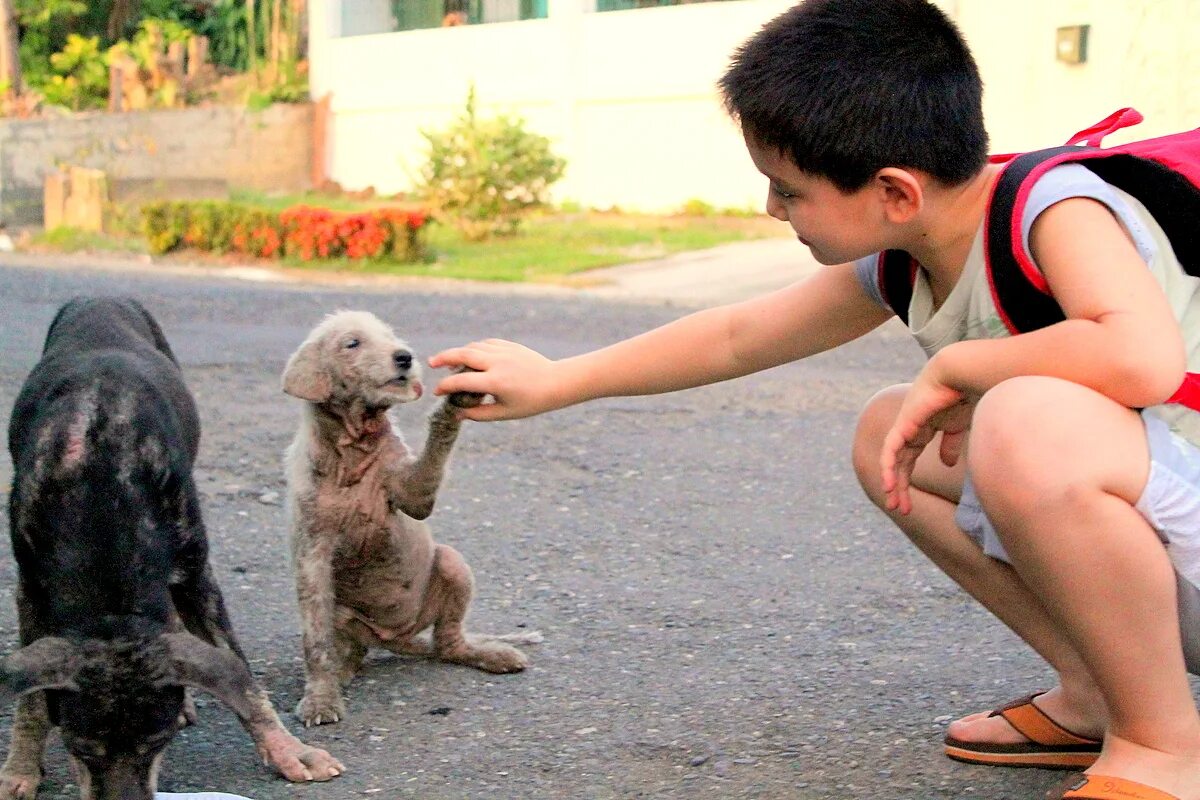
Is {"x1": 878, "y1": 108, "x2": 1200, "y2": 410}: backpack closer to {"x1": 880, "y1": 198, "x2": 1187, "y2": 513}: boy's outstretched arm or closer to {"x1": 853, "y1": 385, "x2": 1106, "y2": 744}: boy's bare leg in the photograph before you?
{"x1": 880, "y1": 198, "x2": 1187, "y2": 513}: boy's outstretched arm

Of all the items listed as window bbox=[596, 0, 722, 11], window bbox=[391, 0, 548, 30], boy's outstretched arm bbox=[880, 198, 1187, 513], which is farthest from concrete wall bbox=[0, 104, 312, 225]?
boy's outstretched arm bbox=[880, 198, 1187, 513]

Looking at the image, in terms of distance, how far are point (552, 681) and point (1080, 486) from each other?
1.71m

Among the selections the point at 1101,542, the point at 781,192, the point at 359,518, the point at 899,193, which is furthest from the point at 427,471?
the point at 1101,542

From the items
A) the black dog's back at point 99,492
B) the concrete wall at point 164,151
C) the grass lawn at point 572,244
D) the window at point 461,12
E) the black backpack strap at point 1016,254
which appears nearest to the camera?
the black backpack strap at point 1016,254

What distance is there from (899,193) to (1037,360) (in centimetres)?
45

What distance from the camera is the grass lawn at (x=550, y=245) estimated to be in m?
14.1

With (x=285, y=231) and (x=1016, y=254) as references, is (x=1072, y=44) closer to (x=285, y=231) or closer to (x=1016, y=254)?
(x=285, y=231)

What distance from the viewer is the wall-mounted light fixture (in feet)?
51.5

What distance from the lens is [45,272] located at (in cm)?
1432

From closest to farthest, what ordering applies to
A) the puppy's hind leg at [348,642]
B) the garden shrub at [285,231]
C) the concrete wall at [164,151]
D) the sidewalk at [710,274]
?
the puppy's hind leg at [348,642] < the sidewalk at [710,274] < the garden shrub at [285,231] < the concrete wall at [164,151]

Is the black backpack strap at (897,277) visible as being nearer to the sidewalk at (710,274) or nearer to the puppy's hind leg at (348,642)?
the puppy's hind leg at (348,642)

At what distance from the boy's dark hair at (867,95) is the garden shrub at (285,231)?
475 inches

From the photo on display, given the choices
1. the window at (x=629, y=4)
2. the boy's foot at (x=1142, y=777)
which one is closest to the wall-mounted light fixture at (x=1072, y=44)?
the window at (x=629, y=4)

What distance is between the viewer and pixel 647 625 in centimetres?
437
